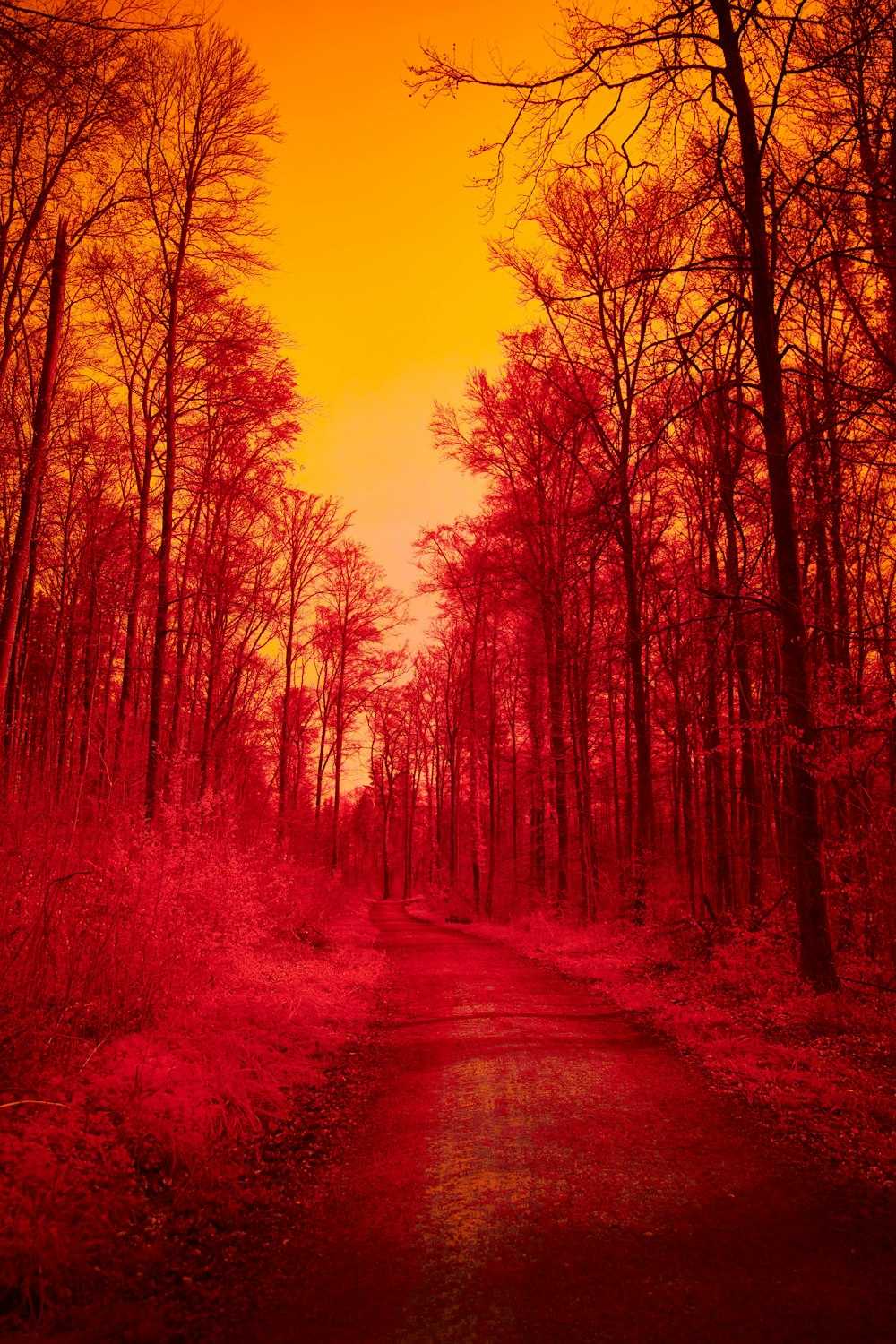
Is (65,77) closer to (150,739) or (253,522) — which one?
(150,739)

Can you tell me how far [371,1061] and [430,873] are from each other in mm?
37608

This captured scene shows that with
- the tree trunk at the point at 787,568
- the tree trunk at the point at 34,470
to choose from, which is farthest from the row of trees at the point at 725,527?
the tree trunk at the point at 34,470

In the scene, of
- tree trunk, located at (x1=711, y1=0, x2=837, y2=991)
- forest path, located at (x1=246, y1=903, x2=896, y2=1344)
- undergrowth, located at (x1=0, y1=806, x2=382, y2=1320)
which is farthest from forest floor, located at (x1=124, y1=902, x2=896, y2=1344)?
tree trunk, located at (x1=711, y1=0, x2=837, y2=991)

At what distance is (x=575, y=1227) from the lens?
10.5 feet

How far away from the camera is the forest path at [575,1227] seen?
8.55ft

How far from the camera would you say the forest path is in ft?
8.55

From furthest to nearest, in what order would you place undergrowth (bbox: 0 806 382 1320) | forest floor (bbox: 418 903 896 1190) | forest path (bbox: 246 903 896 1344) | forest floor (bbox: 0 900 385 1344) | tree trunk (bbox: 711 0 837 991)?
tree trunk (bbox: 711 0 837 991)
forest floor (bbox: 418 903 896 1190)
undergrowth (bbox: 0 806 382 1320)
forest floor (bbox: 0 900 385 1344)
forest path (bbox: 246 903 896 1344)

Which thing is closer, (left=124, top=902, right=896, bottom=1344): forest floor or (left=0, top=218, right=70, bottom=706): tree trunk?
(left=124, top=902, right=896, bottom=1344): forest floor

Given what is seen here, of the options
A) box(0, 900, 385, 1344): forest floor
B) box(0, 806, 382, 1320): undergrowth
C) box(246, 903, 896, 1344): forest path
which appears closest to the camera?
box(246, 903, 896, 1344): forest path

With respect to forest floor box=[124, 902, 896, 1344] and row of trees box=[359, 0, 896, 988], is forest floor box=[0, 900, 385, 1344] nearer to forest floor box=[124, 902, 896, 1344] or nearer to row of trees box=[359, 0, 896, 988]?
forest floor box=[124, 902, 896, 1344]

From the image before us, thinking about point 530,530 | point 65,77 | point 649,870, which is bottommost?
point 649,870

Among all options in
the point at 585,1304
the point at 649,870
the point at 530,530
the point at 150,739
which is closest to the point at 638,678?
the point at 649,870

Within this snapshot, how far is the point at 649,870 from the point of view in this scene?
40.7ft

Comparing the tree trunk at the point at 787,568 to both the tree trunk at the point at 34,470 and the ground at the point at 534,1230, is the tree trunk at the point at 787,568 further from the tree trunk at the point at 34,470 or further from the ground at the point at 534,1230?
the tree trunk at the point at 34,470
